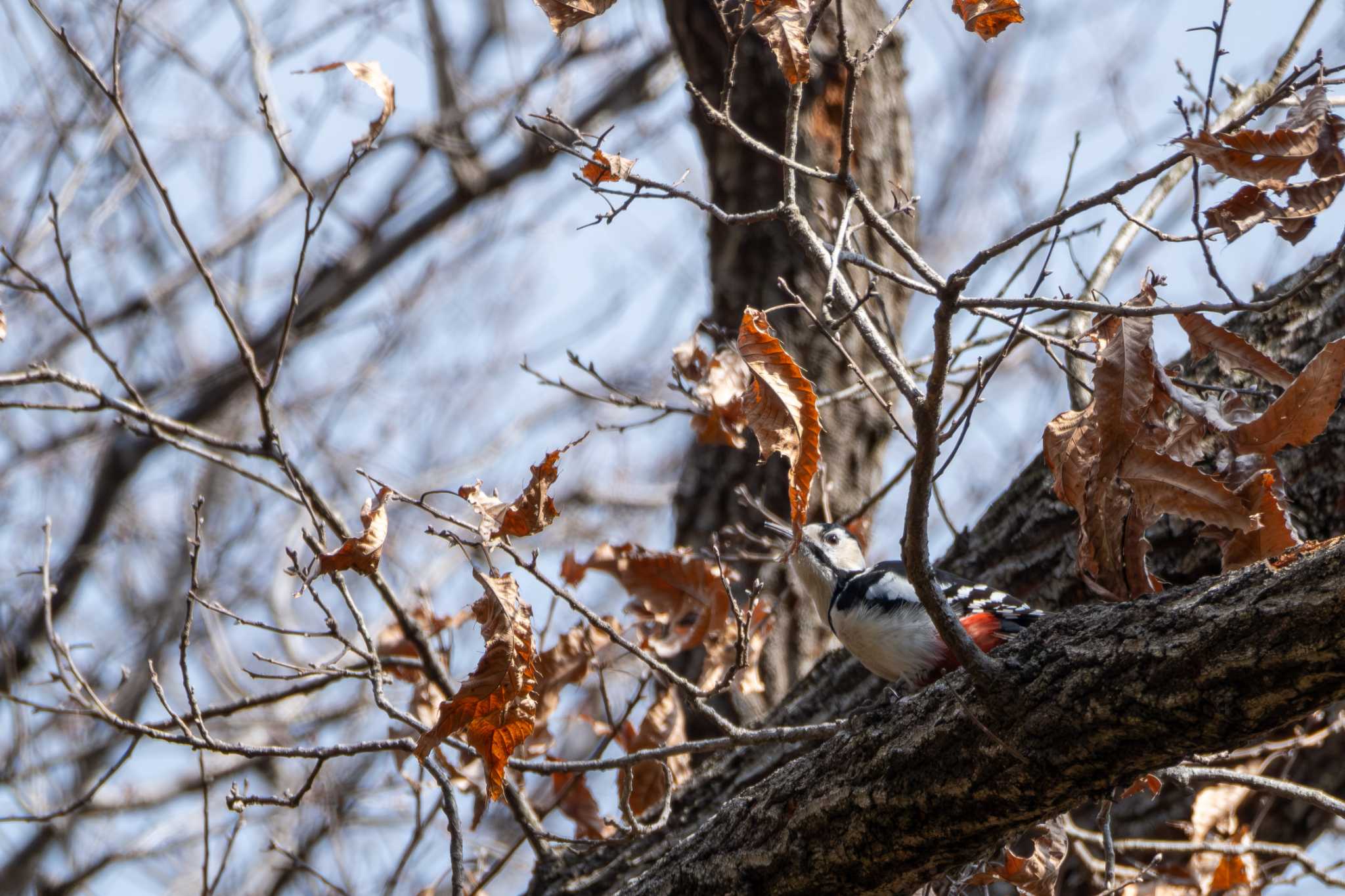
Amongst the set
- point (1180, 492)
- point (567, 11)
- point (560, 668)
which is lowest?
point (1180, 492)

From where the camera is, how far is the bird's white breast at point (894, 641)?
3.39 meters

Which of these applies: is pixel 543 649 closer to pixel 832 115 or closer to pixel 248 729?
pixel 832 115

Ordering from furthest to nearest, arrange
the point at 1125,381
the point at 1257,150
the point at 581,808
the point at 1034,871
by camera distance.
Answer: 1. the point at 581,808
2. the point at 1034,871
3. the point at 1125,381
4. the point at 1257,150

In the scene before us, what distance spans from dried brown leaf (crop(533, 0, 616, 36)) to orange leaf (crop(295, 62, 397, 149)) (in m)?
0.80

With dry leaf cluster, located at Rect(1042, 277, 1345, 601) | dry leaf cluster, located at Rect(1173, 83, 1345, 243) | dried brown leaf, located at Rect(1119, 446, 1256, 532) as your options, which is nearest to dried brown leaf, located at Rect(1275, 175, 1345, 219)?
dry leaf cluster, located at Rect(1173, 83, 1345, 243)

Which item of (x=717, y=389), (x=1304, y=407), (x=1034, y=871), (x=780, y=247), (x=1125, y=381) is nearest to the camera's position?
(x=1125, y=381)

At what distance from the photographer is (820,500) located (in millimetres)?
4992

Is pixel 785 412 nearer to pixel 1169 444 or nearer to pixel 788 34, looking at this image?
pixel 788 34

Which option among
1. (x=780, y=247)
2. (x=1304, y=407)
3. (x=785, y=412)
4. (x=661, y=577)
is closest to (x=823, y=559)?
(x=661, y=577)

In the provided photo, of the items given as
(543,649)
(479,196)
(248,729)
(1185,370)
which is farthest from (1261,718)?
(248,729)

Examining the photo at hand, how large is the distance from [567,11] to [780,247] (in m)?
2.89

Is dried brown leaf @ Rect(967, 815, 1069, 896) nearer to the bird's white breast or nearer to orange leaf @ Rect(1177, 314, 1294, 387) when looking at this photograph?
the bird's white breast

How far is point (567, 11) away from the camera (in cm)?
238

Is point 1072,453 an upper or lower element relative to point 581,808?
lower
